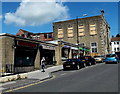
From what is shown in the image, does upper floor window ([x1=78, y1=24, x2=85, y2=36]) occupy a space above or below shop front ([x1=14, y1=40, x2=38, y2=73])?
above

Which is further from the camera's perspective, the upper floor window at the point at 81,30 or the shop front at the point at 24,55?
the upper floor window at the point at 81,30

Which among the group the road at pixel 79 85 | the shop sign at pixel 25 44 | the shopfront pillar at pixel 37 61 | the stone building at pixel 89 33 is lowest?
the road at pixel 79 85

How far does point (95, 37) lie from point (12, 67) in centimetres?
3574

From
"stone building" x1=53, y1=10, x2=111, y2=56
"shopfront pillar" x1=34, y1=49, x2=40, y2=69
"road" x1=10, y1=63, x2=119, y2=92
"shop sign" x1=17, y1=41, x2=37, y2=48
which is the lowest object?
"road" x1=10, y1=63, x2=119, y2=92

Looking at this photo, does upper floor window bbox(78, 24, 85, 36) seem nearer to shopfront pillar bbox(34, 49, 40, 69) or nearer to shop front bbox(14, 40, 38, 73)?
shopfront pillar bbox(34, 49, 40, 69)

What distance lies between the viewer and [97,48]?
4678 centimetres

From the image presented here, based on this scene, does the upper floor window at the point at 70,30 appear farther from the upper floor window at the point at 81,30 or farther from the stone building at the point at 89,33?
the upper floor window at the point at 81,30

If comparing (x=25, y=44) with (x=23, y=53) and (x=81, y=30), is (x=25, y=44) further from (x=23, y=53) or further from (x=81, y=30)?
(x=81, y=30)

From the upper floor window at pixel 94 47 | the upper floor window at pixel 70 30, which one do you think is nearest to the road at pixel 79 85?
the upper floor window at pixel 94 47

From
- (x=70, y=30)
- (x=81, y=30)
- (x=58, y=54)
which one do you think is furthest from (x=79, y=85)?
(x=70, y=30)

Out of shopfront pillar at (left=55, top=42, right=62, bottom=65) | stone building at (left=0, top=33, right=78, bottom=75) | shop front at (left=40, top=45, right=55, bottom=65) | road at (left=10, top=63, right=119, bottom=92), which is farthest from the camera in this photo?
shopfront pillar at (left=55, top=42, right=62, bottom=65)

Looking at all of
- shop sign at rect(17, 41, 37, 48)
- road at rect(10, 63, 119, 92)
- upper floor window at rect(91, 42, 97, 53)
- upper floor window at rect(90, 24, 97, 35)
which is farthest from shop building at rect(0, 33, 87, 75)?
upper floor window at rect(90, 24, 97, 35)

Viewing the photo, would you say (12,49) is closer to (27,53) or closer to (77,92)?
(27,53)

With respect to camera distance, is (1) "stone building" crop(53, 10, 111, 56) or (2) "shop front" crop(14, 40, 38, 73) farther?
(1) "stone building" crop(53, 10, 111, 56)
